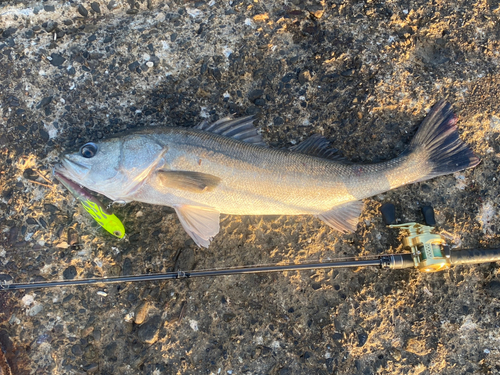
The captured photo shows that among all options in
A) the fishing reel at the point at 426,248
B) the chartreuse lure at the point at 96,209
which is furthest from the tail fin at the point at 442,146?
the chartreuse lure at the point at 96,209

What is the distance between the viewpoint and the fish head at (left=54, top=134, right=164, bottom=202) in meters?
2.80

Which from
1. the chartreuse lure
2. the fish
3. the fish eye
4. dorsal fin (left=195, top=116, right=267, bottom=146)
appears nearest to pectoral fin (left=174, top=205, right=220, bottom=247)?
the fish

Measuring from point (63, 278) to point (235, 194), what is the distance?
70.7 inches

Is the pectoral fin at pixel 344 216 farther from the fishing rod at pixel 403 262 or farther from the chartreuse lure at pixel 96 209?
the chartreuse lure at pixel 96 209

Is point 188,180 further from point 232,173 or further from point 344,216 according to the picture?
point 344,216

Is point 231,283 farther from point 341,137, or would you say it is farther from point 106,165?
point 341,137

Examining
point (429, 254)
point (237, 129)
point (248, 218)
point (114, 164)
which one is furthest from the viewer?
point (248, 218)

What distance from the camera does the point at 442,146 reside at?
2965mm

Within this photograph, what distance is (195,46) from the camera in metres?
3.25

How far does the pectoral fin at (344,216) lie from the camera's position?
9.57 ft

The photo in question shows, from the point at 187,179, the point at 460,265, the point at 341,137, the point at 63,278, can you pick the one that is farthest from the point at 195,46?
the point at 460,265

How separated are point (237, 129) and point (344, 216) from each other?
1219 mm

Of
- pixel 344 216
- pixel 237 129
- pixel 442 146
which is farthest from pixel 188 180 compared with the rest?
pixel 442 146

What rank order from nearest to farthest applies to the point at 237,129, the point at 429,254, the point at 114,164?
the point at 429,254 < the point at 114,164 < the point at 237,129
